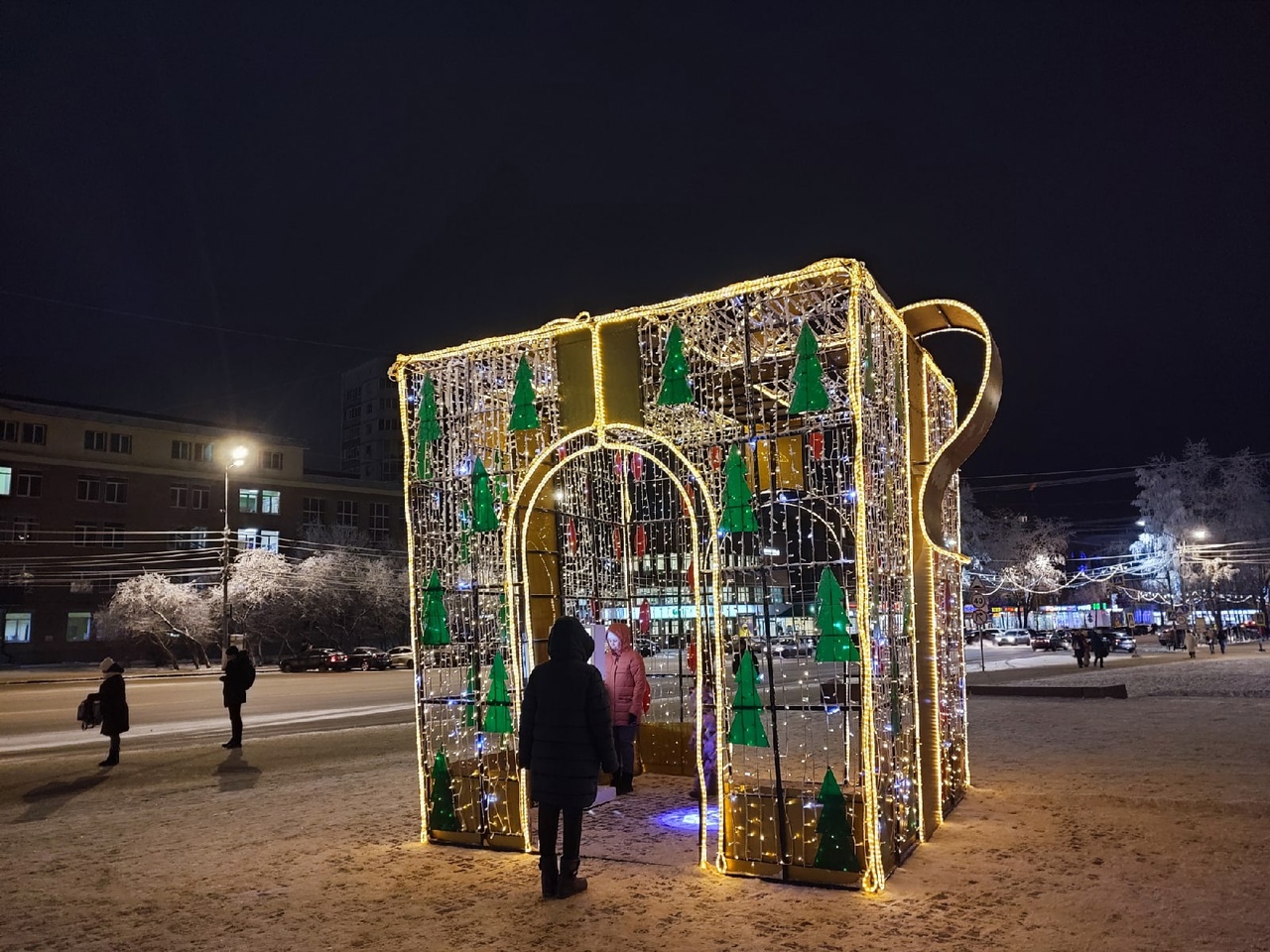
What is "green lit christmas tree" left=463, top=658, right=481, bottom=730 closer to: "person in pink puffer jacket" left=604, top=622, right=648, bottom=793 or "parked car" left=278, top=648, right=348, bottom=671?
"person in pink puffer jacket" left=604, top=622, right=648, bottom=793

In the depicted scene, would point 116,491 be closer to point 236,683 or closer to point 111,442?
point 111,442

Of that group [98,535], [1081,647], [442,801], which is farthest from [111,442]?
[442,801]

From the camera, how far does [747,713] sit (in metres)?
6.05

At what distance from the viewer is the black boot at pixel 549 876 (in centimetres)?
551

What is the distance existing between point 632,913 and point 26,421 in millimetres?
45552

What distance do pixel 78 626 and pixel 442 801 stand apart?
4233 centimetres

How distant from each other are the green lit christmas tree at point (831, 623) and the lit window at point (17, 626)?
44662 millimetres

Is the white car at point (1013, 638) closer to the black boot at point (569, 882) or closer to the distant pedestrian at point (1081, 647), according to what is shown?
the distant pedestrian at point (1081, 647)

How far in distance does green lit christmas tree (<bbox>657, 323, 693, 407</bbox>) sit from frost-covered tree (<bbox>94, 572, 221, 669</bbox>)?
36.8 meters

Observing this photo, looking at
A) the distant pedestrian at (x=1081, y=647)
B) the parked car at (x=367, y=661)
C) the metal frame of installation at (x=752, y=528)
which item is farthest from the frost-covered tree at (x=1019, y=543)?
the metal frame of installation at (x=752, y=528)

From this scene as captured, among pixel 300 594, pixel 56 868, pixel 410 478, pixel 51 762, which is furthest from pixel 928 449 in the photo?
pixel 300 594

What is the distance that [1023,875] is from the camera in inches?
224

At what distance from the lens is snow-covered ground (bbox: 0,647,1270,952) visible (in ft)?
15.9

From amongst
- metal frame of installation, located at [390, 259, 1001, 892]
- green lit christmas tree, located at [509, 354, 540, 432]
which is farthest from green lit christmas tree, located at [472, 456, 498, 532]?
green lit christmas tree, located at [509, 354, 540, 432]
